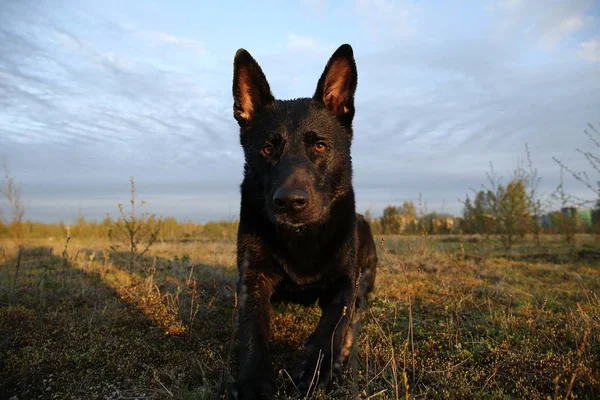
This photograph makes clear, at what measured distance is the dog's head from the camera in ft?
9.25

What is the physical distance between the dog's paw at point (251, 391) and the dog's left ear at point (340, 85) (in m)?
2.46

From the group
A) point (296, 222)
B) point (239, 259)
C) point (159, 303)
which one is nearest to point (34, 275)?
point (159, 303)

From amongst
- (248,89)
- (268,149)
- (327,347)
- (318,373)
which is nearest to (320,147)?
(268,149)

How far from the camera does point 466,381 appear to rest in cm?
218

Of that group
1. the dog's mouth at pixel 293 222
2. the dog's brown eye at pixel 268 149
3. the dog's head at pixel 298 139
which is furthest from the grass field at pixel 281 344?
the dog's brown eye at pixel 268 149

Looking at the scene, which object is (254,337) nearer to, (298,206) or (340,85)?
(298,206)

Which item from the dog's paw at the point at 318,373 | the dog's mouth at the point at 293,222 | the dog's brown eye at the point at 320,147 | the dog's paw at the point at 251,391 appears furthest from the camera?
the dog's brown eye at the point at 320,147

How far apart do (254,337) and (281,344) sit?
2.02 ft

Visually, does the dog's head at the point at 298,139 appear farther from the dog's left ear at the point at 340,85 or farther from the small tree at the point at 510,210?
the small tree at the point at 510,210

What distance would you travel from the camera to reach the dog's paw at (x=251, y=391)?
2.05m

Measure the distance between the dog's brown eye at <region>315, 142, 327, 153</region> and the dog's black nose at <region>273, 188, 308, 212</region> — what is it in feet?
2.03

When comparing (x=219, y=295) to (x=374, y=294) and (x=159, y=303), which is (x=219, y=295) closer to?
(x=159, y=303)

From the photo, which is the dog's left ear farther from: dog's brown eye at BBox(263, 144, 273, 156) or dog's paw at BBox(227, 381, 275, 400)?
dog's paw at BBox(227, 381, 275, 400)

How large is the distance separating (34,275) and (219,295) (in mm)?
3381
